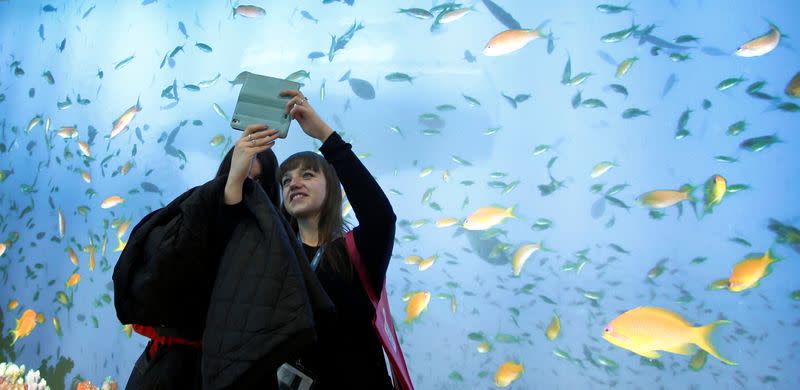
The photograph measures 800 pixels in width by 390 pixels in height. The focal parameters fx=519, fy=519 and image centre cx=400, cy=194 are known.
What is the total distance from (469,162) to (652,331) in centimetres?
359

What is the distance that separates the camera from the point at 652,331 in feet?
11.1

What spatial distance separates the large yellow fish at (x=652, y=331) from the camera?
327 centimetres

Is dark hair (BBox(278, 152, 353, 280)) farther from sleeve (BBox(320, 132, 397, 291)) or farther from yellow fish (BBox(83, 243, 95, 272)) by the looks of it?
yellow fish (BBox(83, 243, 95, 272))

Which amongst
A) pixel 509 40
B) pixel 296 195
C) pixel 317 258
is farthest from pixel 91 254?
pixel 317 258

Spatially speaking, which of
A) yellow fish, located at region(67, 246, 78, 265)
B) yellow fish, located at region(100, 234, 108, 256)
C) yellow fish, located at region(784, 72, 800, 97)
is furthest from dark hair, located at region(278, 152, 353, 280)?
yellow fish, located at region(100, 234, 108, 256)

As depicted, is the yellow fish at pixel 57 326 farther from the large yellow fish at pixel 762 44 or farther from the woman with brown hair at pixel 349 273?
the large yellow fish at pixel 762 44

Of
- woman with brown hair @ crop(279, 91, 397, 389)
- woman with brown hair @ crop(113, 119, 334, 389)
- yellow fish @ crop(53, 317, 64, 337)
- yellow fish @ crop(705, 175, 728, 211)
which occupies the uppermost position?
woman with brown hair @ crop(113, 119, 334, 389)

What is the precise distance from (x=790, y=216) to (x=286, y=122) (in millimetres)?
8931

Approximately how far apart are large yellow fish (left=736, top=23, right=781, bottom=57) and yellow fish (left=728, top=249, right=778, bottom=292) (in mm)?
1644

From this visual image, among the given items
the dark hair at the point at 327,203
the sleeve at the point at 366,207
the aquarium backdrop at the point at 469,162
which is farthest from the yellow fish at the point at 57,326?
the sleeve at the point at 366,207

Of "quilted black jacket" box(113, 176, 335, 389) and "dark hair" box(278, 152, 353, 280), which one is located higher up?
"quilted black jacket" box(113, 176, 335, 389)

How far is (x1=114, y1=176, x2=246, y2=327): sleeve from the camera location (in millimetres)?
1023

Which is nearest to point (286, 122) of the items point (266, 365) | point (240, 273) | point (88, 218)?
point (240, 273)

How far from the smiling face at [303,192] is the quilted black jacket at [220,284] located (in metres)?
0.44
